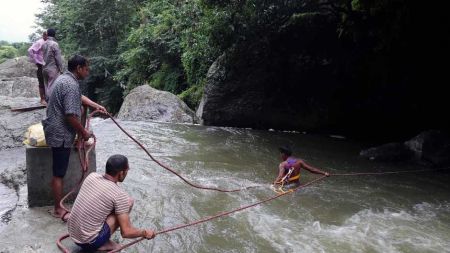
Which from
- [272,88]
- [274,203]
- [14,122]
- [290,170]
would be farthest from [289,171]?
[272,88]

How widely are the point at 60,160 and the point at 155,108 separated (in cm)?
1054

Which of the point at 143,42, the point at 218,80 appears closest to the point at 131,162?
the point at 218,80

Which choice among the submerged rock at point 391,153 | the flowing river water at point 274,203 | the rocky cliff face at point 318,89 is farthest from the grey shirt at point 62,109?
the rocky cliff face at point 318,89

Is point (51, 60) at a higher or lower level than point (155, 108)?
higher

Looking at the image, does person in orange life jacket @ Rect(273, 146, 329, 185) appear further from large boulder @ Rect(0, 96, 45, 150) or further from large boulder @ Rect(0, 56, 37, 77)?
large boulder @ Rect(0, 56, 37, 77)

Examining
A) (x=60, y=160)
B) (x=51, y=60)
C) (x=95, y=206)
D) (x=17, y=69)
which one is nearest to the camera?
(x=95, y=206)

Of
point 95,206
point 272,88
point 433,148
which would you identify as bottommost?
point 433,148

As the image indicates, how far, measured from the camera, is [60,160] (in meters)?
5.21

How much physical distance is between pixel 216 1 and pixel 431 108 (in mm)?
7309

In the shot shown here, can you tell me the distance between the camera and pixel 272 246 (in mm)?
5512

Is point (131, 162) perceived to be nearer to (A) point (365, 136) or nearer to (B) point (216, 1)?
(B) point (216, 1)

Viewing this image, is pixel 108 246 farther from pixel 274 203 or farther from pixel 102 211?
pixel 274 203

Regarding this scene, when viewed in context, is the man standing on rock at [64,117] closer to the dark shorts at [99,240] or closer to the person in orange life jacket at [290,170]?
the dark shorts at [99,240]

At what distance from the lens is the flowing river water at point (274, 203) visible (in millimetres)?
5676
